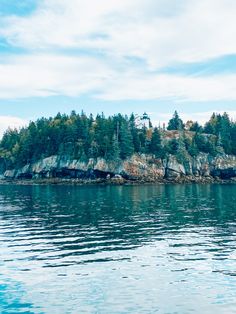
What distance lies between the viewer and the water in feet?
79.8

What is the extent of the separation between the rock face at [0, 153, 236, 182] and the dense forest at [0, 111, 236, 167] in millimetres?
3015

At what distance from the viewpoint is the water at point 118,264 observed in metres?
24.3

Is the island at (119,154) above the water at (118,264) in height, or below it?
above

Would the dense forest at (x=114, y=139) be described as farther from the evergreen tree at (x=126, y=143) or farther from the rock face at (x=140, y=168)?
the rock face at (x=140, y=168)

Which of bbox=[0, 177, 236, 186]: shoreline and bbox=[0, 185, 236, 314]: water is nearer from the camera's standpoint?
bbox=[0, 185, 236, 314]: water

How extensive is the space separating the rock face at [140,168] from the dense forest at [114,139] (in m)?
3.02

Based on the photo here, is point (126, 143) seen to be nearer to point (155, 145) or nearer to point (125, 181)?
point (155, 145)

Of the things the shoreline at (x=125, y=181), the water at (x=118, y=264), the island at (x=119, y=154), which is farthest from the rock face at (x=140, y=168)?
the water at (x=118, y=264)

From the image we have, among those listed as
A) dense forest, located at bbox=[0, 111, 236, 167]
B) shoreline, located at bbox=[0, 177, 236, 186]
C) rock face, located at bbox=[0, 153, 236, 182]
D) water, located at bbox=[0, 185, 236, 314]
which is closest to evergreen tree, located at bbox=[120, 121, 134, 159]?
dense forest, located at bbox=[0, 111, 236, 167]

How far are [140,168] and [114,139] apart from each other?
15.8 meters

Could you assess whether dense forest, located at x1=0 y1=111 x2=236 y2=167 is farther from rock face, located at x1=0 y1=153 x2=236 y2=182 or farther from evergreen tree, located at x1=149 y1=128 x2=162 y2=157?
rock face, located at x1=0 y1=153 x2=236 y2=182

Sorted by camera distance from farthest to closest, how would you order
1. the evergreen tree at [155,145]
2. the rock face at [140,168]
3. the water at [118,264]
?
the evergreen tree at [155,145] < the rock face at [140,168] < the water at [118,264]

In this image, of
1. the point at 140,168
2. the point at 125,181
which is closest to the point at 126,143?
the point at 140,168

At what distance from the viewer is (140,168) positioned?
163500mm
